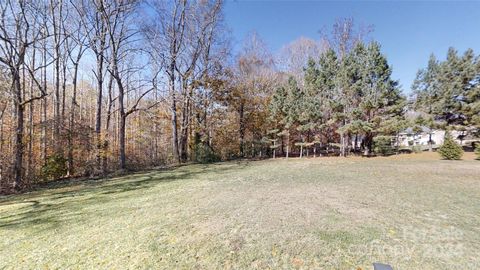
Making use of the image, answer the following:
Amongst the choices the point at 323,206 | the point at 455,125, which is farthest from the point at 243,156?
the point at 455,125

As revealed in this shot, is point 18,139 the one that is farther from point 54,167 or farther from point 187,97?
point 187,97

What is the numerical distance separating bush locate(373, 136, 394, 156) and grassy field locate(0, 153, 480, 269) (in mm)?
9621

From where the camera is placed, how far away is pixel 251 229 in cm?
336

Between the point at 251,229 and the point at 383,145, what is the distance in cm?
1547

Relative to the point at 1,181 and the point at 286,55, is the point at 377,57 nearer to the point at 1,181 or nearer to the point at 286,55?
the point at 286,55

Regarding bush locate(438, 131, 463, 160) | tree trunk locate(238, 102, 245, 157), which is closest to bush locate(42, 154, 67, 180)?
tree trunk locate(238, 102, 245, 157)

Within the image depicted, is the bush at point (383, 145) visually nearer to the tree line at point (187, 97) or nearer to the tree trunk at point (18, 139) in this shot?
the tree line at point (187, 97)

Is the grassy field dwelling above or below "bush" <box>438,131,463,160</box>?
below

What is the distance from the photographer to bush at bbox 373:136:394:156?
48.8ft

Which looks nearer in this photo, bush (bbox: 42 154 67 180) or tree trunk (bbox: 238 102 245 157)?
bush (bbox: 42 154 67 180)

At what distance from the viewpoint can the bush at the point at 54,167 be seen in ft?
30.1

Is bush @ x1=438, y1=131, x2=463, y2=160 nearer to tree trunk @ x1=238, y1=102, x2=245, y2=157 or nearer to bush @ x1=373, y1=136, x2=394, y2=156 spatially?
bush @ x1=373, y1=136, x2=394, y2=156

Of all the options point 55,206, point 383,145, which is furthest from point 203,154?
point 383,145

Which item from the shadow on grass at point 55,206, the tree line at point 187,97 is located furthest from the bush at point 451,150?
the shadow on grass at point 55,206
